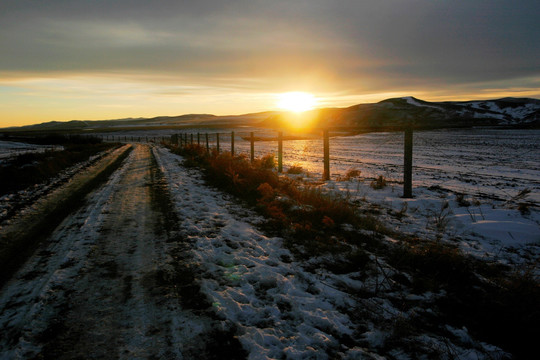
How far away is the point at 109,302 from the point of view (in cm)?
311

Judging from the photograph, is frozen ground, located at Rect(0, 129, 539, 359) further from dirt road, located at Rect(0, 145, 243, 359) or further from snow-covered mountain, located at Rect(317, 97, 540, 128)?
snow-covered mountain, located at Rect(317, 97, 540, 128)

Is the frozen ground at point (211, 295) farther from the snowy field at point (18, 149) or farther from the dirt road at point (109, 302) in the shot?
the snowy field at point (18, 149)

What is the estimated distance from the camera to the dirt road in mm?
2494

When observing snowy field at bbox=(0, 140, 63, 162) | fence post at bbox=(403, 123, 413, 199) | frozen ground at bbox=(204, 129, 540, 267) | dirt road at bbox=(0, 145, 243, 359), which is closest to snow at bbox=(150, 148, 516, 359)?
dirt road at bbox=(0, 145, 243, 359)

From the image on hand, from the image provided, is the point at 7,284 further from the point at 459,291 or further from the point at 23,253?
the point at 459,291

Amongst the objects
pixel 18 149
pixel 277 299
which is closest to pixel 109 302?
pixel 277 299

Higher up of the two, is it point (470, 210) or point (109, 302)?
point (470, 210)

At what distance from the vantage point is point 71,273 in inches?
146

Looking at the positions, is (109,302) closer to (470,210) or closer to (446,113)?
Answer: (470,210)

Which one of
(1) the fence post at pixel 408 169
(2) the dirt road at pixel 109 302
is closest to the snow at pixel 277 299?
(2) the dirt road at pixel 109 302

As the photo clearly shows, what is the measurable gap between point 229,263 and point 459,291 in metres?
2.84

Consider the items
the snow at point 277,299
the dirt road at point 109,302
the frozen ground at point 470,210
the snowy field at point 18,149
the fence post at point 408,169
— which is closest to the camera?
the dirt road at point 109,302

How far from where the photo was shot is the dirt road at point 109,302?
2494 mm

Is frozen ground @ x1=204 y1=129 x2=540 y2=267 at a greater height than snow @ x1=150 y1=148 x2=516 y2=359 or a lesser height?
greater
